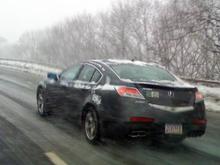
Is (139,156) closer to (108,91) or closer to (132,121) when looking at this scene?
(132,121)

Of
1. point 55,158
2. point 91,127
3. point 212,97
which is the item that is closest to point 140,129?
point 91,127

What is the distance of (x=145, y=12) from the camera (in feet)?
172

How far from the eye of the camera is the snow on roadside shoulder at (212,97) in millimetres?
13515

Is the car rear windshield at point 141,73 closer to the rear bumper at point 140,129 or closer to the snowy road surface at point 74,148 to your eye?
the rear bumper at point 140,129

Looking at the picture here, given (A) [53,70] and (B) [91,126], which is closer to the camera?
(B) [91,126]

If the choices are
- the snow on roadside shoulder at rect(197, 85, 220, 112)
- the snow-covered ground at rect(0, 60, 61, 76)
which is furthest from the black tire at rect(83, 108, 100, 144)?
the snow-covered ground at rect(0, 60, 61, 76)

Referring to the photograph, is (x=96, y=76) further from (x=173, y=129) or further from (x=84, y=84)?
(x=173, y=129)

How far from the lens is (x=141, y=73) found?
7652 millimetres

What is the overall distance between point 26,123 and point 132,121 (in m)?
3.34

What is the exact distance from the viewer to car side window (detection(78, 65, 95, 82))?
8.19 metres

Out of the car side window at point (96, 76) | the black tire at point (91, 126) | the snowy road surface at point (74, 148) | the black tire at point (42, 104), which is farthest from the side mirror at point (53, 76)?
the black tire at point (91, 126)

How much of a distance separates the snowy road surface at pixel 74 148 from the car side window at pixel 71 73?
3.26 feet

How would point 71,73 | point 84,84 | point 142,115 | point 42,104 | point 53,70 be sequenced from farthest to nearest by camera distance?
1. point 53,70
2. point 42,104
3. point 71,73
4. point 84,84
5. point 142,115

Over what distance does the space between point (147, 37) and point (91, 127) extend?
41780 millimetres
